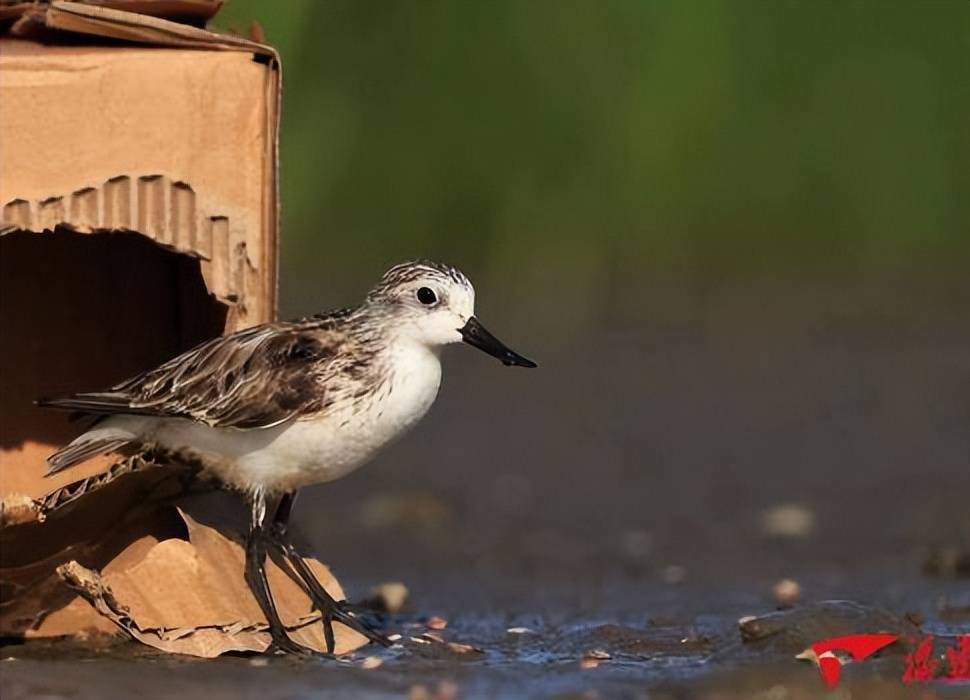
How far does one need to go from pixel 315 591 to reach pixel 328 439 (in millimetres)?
419

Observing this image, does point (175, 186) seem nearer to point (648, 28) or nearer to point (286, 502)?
point (286, 502)

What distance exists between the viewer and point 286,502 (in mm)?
5785

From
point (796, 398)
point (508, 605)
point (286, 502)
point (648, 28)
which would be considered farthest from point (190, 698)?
point (648, 28)

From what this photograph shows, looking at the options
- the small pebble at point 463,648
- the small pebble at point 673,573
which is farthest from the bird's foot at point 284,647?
the small pebble at point 673,573

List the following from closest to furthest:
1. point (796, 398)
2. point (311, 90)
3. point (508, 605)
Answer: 1. point (508, 605)
2. point (796, 398)
3. point (311, 90)

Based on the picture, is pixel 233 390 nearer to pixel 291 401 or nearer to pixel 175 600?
pixel 291 401

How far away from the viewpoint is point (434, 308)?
223 inches

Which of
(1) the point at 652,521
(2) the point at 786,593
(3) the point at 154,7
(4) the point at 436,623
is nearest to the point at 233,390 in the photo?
(3) the point at 154,7

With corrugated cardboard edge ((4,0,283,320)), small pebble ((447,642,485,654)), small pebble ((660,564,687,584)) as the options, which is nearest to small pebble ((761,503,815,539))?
small pebble ((660,564,687,584))

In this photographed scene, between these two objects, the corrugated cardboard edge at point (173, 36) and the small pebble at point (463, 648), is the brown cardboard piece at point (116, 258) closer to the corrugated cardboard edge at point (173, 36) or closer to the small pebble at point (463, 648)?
the corrugated cardboard edge at point (173, 36)

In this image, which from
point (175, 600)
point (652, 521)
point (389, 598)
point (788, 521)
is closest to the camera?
point (175, 600)

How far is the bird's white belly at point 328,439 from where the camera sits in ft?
18.1

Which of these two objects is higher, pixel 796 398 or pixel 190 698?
pixel 796 398

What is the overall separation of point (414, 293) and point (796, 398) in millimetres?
4164
